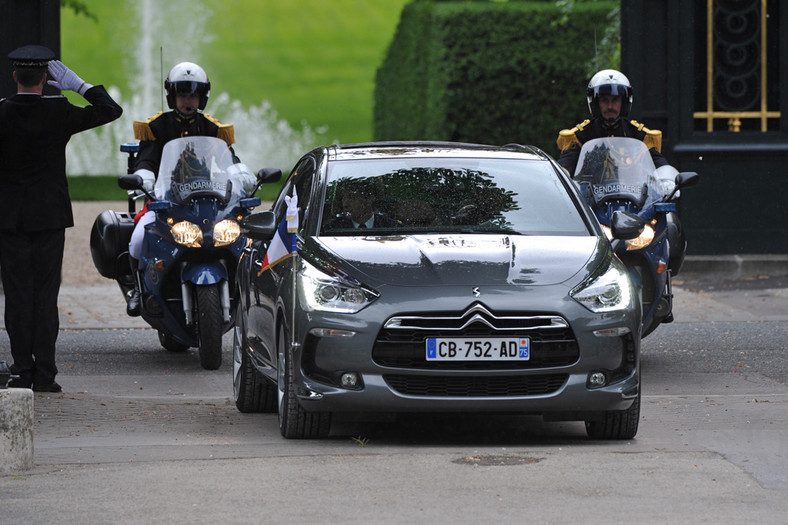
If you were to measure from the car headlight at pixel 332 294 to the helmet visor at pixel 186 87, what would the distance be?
4033 millimetres

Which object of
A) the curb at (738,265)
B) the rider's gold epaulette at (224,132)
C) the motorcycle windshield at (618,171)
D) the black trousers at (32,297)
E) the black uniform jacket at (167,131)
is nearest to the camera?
the black trousers at (32,297)

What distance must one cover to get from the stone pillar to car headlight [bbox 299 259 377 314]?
1335 millimetres

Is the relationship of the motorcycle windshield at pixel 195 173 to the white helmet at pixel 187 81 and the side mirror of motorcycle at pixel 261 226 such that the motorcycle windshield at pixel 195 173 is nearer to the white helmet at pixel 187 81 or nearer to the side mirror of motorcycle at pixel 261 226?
the white helmet at pixel 187 81

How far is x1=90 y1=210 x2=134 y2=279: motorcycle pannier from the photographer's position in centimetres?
1155

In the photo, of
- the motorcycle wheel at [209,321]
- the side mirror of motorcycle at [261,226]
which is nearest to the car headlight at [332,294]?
the side mirror of motorcycle at [261,226]

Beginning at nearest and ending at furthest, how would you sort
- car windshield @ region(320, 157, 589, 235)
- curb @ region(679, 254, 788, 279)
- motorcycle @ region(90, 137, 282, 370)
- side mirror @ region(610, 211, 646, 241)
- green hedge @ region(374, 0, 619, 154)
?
car windshield @ region(320, 157, 589, 235) < side mirror @ region(610, 211, 646, 241) < motorcycle @ region(90, 137, 282, 370) < curb @ region(679, 254, 788, 279) < green hedge @ region(374, 0, 619, 154)

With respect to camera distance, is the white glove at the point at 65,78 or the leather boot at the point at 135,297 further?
the leather boot at the point at 135,297

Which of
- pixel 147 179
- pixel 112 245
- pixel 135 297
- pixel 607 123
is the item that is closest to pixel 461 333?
pixel 607 123

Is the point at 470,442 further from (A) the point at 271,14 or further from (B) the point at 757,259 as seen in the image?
(A) the point at 271,14

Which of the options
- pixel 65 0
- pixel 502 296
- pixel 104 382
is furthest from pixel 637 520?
pixel 65 0

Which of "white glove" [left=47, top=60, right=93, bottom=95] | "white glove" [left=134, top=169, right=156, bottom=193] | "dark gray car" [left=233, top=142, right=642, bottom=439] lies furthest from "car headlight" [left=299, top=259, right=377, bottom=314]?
"white glove" [left=134, top=169, right=156, bottom=193]

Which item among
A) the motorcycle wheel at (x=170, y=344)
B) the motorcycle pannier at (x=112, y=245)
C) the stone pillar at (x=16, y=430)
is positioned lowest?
the motorcycle wheel at (x=170, y=344)

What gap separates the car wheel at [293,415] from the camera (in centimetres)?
753

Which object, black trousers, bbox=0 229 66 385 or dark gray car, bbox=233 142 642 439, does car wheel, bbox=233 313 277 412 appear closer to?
dark gray car, bbox=233 142 642 439
